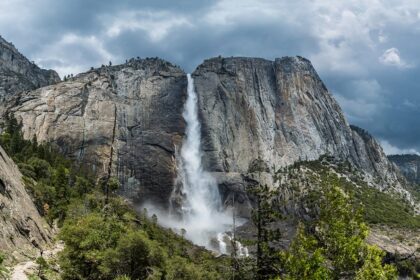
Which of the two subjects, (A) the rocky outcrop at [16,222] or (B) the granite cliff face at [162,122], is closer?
(A) the rocky outcrop at [16,222]

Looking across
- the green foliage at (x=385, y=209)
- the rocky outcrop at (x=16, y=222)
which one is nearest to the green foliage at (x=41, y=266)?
the rocky outcrop at (x=16, y=222)

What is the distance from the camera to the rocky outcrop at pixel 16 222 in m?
41.5

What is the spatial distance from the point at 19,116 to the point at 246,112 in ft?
279

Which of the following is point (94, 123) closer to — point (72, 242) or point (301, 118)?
point (301, 118)

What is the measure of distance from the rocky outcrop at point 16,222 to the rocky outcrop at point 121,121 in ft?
302

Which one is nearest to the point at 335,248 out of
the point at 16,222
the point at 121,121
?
the point at 16,222

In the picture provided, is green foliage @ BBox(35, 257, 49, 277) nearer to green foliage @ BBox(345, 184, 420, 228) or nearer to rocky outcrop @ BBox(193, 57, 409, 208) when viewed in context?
green foliage @ BBox(345, 184, 420, 228)

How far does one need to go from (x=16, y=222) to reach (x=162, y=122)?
4761 inches

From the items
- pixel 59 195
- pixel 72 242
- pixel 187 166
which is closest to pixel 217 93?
pixel 187 166

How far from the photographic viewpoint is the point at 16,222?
153ft

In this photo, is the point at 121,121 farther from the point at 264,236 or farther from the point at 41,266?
the point at 264,236

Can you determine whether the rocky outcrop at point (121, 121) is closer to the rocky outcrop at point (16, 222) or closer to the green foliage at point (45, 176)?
the green foliage at point (45, 176)

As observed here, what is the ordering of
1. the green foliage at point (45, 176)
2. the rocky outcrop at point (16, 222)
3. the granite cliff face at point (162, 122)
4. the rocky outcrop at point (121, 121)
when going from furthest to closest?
the granite cliff face at point (162, 122)
the rocky outcrop at point (121, 121)
the green foliage at point (45, 176)
the rocky outcrop at point (16, 222)

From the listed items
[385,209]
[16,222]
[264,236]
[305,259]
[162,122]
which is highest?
[162,122]
